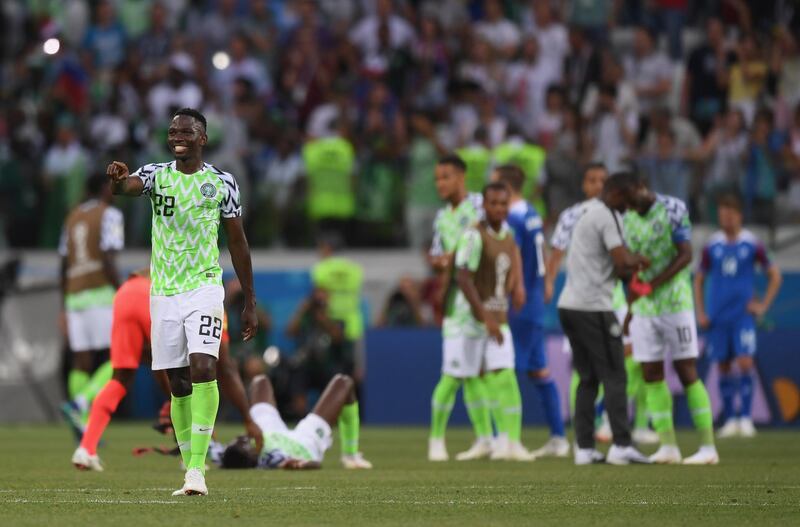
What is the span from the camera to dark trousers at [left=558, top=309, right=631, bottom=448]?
13.2 m

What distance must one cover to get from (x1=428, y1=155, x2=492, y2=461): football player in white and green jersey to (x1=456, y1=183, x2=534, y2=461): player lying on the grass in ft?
0.30

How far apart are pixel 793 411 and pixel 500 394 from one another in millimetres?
7750

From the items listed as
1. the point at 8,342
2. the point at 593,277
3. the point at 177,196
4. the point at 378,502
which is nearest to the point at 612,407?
the point at 593,277

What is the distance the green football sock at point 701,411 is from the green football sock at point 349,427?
9.50ft

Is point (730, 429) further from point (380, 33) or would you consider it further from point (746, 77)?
point (380, 33)

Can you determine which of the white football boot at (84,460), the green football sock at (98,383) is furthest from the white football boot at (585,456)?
the green football sock at (98,383)

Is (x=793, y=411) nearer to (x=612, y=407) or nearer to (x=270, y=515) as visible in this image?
(x=612, y=407)

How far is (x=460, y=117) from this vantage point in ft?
74.6

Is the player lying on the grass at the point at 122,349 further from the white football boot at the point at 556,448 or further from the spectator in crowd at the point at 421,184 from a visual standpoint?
the spectator in crowd at the point at 421,184

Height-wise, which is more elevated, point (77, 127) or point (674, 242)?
point (77, 127)

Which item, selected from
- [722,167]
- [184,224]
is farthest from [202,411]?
[722,167]

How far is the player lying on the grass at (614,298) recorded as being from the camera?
15.3m

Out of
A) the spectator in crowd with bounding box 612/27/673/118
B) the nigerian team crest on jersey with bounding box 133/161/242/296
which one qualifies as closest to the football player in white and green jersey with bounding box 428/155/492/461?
the nigerian team crest on jersey with bounding box 133/161/242/296

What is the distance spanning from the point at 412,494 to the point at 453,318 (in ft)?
14.6
